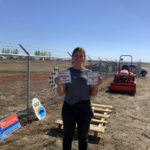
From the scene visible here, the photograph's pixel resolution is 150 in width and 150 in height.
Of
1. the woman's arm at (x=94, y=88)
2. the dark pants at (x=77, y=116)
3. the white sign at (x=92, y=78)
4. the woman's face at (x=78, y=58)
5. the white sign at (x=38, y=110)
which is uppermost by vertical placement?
the woman's face at (x=78, y=58)

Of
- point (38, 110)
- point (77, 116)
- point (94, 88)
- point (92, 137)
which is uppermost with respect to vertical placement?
point (94, 88)

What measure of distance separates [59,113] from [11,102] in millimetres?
2290

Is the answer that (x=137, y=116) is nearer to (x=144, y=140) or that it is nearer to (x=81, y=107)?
(x=144, y=140)

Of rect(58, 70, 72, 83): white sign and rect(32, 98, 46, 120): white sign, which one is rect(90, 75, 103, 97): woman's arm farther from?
rect(32, 98, 46, 120): white sign

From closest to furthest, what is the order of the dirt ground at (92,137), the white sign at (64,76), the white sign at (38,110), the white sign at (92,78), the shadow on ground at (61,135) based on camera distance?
1. the white sign at (64,76)
2. the white sign at (92,78)
3. the dirt ground at (92,137)
4. the shadow on ground at (61,135)
5. the white sign at (38,110)

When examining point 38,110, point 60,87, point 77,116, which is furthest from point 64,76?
point 38,110

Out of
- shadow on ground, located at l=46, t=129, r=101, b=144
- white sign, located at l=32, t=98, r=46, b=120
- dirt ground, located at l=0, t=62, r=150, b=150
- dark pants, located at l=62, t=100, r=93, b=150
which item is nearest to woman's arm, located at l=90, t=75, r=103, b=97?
dark pants, located at l=62, t=100, r=93, b=150

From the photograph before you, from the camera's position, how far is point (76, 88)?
6.86 ft

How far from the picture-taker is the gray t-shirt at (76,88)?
2.08 metres

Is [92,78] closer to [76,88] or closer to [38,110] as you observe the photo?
[76,88]

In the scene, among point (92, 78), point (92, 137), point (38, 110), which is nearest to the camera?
point (92, 78)

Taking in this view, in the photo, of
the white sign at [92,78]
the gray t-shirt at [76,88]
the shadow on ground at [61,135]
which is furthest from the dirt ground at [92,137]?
the white sign at [92,78]

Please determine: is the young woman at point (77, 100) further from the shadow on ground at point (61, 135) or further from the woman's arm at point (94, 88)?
the shadow on ground at point (61, 135)

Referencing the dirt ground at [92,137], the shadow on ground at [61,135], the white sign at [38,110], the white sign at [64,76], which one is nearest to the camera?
the white sign at [64,76]
